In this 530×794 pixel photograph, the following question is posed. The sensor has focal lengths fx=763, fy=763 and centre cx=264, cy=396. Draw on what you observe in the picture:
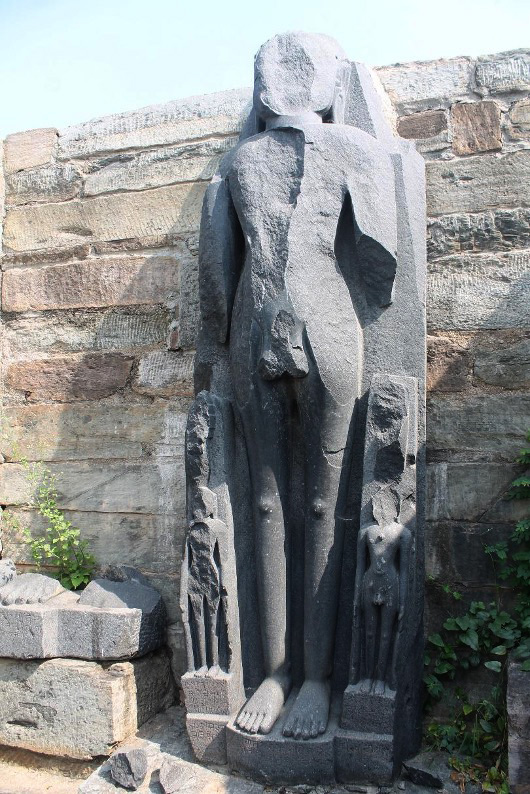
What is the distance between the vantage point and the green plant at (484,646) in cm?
250

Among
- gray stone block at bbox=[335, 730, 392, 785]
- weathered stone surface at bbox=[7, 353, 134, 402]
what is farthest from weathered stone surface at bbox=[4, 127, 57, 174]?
gray stone block at bbox=[335, 730, 392, 785]

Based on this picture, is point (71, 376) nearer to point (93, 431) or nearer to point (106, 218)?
point (93, 431)

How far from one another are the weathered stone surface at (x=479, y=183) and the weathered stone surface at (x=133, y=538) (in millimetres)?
1646

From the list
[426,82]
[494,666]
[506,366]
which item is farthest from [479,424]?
[426,82]

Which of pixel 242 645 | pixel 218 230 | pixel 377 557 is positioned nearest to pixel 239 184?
pixel 218 230

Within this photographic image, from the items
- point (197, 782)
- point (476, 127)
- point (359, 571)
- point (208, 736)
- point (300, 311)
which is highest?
point (476, 127)

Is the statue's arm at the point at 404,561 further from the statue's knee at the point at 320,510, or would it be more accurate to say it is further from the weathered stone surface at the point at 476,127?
the weathered stone surface at the point at 476,127

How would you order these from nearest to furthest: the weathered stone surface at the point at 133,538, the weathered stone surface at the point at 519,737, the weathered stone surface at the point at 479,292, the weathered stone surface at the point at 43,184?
the weathered stone surface at the point at 519,737, the weathered stone surface at the point at 479,292, the weathered stone surface at the point at 133,538, the weathered stone surface at the point at 43,184

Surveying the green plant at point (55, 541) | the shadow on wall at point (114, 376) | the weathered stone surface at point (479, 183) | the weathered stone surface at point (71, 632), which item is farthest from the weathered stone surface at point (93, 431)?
the weathered stone surface at point (479, 183)

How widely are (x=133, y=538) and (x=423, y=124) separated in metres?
2.08

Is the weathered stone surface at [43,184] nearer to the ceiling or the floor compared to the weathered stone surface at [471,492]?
nearer to the ceiling

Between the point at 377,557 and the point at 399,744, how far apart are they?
0.58 meters

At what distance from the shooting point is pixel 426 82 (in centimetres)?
309

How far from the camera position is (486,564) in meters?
2.71
